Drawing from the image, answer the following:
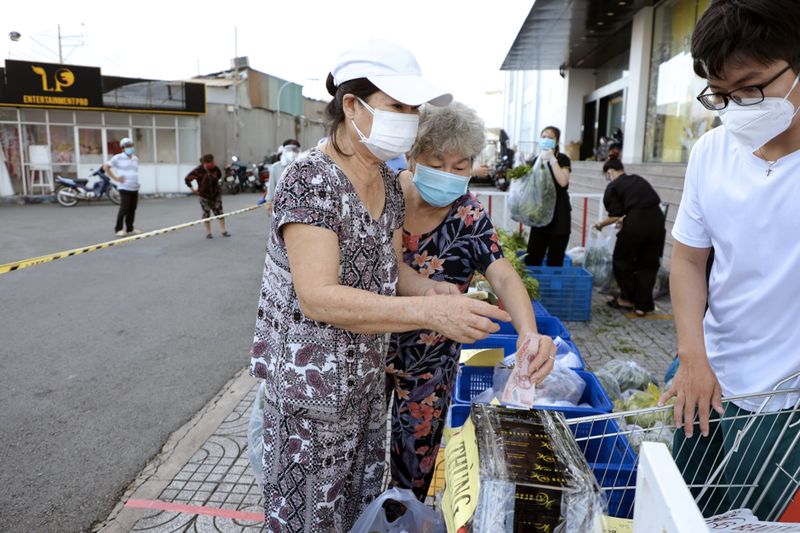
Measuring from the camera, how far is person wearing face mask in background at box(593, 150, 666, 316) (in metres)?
5.88

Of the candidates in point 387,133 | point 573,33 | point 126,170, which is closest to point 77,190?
point 126,170

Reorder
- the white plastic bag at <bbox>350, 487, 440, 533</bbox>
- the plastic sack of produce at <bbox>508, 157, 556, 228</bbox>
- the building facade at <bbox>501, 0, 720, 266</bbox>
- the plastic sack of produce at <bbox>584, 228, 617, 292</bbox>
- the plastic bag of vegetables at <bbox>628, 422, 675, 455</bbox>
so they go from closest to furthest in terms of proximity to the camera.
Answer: the white plastic bag at <bbox>350, 487, 440, 533</bbox> < the plastic bag of vegetables at <bbox>628, 422, 675, 455</bbox> < the plastic sack of produce at <bbox>508, 157, 556, 228</bbox> < the plastic sack of produce at <bbox>584, 228, 617, 292</bbox> < the building facade at <bbox>501, 0, 720, 266</bbox>

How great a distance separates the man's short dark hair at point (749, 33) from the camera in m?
1.20

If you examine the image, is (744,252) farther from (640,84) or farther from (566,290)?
(640,84)

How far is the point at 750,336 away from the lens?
4.67 feet

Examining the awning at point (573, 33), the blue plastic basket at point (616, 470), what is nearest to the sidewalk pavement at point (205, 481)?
the blue plastic basket at point (616, 470)

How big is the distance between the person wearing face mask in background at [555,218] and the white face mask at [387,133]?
4.65 m

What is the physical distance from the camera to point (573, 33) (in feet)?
58.5

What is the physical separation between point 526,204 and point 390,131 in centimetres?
454

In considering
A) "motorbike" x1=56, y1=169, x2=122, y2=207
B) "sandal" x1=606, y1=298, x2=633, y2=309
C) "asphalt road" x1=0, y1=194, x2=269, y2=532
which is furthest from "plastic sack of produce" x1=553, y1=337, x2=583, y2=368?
"motorbike" x1=56, y1=169, x2=122, y2=207

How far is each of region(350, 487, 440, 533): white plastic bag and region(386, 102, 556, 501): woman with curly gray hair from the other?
46 cm

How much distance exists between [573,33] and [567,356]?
58.1 ft

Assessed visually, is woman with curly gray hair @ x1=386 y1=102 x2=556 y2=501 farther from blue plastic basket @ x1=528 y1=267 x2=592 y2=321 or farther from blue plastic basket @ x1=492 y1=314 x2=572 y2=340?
blue plastic basket @ x1=528 y1=267 x2=592 y2=321

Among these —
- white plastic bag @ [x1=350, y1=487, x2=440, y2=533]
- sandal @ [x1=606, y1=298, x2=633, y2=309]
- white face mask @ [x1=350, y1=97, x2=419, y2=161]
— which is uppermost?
white face mask @ [x1=350, y1=97, x2=419, y2=161]
